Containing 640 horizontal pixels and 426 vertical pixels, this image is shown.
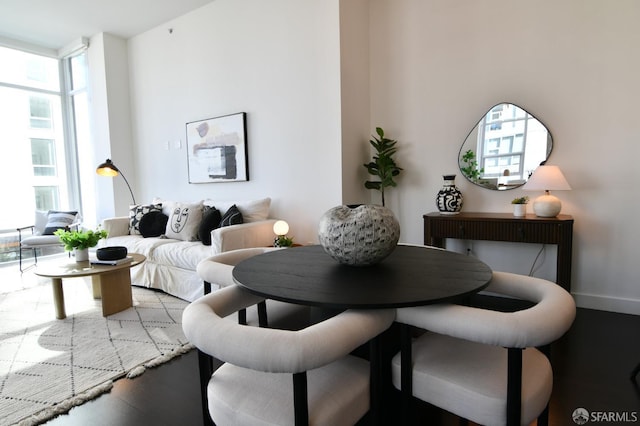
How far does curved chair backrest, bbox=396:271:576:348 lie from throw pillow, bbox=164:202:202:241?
9.82 ft

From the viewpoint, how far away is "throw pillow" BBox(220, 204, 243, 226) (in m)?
3.44

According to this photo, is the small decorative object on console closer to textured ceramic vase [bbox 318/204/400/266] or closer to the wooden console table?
textured ceramic vase [bbox 318/204/400/266]

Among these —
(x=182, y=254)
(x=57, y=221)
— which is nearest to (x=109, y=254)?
(x=182, y=254)

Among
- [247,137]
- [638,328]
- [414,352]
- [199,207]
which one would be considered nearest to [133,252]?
[199,207]

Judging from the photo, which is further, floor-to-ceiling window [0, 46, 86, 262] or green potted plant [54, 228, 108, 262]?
floor-to-ceiling window [0, 46, 86, 262]

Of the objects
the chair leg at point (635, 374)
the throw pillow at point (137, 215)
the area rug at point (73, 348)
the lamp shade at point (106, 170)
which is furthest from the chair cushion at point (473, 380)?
the lamp shade at point (106, 170)

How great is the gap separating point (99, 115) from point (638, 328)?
6.73 m

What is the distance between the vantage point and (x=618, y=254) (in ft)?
9.04

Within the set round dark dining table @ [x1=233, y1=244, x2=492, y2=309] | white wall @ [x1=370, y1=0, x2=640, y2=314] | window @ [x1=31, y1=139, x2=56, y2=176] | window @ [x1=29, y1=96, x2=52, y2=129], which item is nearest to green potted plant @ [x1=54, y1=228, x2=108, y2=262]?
round dark dining table @ [x1=233, y1=244, x2=492, y2=309]

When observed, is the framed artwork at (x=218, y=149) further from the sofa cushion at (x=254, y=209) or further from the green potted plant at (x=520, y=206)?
the green potted plant at (x=520, y=206)

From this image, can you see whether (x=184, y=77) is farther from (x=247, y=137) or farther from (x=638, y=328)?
(x=638, y=328)

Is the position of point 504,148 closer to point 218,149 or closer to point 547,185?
point 547,185

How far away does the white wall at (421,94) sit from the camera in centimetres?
273

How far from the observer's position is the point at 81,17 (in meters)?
4.58
